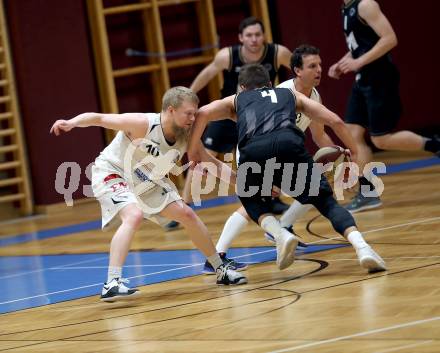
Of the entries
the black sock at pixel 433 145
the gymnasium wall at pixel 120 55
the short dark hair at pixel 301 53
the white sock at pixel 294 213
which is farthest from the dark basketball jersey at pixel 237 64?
the gymnasium wall at pixel 120 55

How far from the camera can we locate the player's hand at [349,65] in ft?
29.1

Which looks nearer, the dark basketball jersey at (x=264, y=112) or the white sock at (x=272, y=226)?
the white sock at (x=272, y=226)

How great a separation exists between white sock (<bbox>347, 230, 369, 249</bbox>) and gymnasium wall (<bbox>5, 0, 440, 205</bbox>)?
693 centimetres

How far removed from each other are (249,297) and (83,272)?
2283mm

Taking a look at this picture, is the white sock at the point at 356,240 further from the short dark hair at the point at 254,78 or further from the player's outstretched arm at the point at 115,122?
the player's outstretched arm at the point at 115,122

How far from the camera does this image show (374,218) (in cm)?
809

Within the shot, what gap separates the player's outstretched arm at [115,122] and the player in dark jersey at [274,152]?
0.33 meters

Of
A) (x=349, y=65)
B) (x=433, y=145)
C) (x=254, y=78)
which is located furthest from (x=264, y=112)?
(x=433, y=145)

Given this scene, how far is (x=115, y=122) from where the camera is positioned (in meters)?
6.17

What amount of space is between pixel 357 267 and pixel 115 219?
4.86ft

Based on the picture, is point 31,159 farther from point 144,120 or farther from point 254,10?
point 144,120

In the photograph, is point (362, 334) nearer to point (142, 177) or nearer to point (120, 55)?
point (142, 177)

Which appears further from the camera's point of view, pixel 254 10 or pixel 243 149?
pixel 254 10

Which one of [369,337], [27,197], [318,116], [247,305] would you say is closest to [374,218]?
[318,116]
